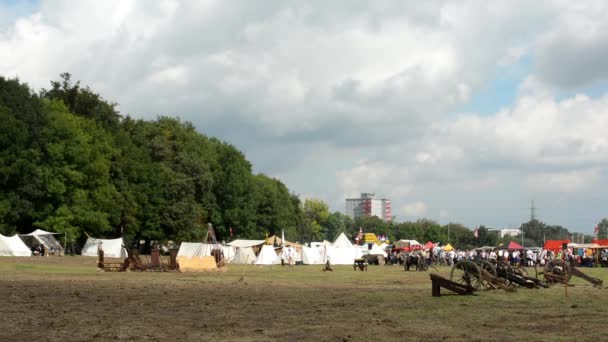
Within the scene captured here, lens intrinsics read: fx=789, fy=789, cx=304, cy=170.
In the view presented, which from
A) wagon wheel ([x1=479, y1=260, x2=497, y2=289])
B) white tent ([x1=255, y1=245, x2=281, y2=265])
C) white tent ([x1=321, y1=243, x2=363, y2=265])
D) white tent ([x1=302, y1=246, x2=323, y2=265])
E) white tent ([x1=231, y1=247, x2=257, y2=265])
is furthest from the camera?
white tent ([x1=321, y1=243, x2=363, y2=265])

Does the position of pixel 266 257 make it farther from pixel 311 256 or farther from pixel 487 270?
pixel 487 270

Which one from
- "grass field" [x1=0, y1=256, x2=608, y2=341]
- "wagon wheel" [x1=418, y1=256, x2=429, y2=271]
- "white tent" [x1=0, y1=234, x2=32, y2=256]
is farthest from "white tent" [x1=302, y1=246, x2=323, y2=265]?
"grass field" [x1=0, y1=256, x2=608, y2=341]

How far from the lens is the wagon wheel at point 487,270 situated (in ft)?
93.5

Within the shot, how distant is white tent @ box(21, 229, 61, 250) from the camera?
72.8m

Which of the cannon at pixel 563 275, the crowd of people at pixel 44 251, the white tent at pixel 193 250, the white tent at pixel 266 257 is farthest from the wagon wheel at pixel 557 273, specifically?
the crowd of people at pixel 44 251

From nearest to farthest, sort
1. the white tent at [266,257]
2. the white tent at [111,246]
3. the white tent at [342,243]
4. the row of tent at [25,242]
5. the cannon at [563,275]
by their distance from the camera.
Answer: the cannon at [563,275] < the row of tent at [25,242] < the white tent at [266,257] < the white tent at [111,246] < the white tent at [342,243]

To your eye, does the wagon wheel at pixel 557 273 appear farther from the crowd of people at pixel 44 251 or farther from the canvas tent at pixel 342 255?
the canvas tent at pixel 342 255

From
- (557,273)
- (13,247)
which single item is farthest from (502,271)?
(13,247)

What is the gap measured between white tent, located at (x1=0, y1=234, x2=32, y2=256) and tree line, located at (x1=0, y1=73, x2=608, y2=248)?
5249 mm

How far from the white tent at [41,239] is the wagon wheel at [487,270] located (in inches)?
2040

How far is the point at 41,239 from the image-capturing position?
7306 centimetres

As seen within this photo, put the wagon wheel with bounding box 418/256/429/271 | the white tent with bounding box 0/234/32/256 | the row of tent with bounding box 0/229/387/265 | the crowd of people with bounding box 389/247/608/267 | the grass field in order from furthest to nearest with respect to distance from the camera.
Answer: the crowd of people with bounding box 389/247/608/267
the row of tent with bounding box 0/229/387/265
the white tent with bounding box 0/234/32/256
the wagon wheel with bounding box 418/256/429/271
the grass field

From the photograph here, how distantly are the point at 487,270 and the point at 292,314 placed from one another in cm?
1150

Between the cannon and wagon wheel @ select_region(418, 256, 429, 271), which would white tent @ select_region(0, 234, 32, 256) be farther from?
the cannon
